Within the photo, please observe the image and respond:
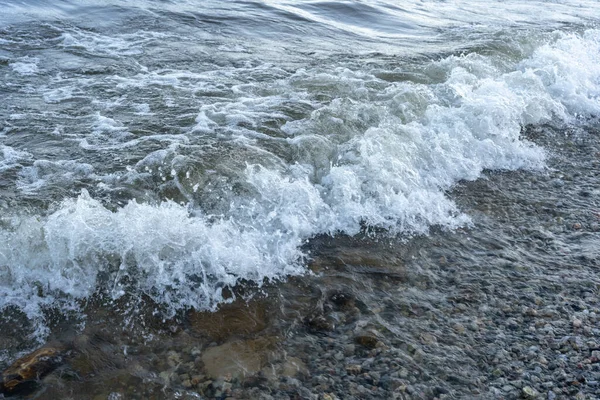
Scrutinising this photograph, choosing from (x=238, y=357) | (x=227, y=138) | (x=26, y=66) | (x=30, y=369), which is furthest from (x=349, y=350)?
(x=26, y=66)

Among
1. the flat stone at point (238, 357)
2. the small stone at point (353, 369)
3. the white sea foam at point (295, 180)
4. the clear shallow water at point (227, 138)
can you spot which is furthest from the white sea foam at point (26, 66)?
the small stone at point (353, 369)

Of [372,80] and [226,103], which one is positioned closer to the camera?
[226,103]

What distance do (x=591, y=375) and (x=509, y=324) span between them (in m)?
0.61

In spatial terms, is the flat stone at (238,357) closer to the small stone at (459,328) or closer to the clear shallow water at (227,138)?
the clear shallow water at (227,138)

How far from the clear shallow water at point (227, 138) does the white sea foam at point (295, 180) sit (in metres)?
A: 0.02

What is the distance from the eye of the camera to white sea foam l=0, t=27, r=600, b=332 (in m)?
4.18

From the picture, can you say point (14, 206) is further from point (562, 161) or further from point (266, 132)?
point (562, 161)

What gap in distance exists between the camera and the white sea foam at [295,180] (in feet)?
13.7

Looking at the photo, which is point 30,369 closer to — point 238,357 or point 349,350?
point 238,357

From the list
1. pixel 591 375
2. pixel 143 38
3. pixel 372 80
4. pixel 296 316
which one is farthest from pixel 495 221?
pixel 143 38

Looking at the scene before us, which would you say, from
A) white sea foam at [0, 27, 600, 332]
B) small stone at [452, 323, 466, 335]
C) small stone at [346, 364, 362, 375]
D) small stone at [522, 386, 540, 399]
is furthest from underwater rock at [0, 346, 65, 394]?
small stone at [522, 386, 540, 399]

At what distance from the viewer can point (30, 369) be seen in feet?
10.9

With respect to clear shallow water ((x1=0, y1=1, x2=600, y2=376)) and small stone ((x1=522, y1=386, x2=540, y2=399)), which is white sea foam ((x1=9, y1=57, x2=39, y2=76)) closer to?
Answer: clear shallow water ((x1=0, y1=1, x2=600, y2=376))

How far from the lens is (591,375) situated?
11.4 ft
